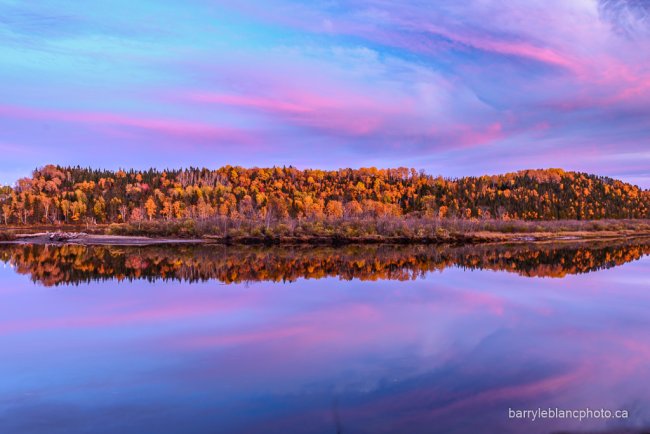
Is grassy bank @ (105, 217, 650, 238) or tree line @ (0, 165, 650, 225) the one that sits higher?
tree line @ (0, 165, 650, 225)

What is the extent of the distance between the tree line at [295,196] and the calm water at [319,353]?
3840 inches

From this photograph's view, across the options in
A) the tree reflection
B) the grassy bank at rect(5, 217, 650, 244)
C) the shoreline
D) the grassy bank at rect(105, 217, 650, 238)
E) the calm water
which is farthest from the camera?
the grassy bank at rect(105, 217, 650, 238)

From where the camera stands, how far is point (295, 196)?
6531 inches

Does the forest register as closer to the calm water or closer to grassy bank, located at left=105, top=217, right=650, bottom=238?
grassy bank, located at left=105, top=217, right=650, bottom=238

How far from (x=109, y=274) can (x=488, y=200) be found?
14138 centimetres

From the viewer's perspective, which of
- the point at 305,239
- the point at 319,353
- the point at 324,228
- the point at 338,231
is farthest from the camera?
the point at 324,228

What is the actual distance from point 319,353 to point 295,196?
504 feet

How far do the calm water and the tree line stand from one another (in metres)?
97.5

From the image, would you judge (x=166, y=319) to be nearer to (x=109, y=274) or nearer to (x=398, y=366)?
(x=398, y=366)

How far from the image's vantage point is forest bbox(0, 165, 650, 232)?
439 ft

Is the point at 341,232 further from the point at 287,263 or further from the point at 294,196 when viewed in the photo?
the point at 294,196

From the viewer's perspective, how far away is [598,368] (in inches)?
450

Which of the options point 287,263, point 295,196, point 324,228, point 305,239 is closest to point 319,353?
point 287,263

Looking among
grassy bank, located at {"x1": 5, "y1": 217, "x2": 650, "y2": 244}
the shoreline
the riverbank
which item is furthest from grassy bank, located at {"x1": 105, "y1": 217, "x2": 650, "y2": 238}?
the shoreline
